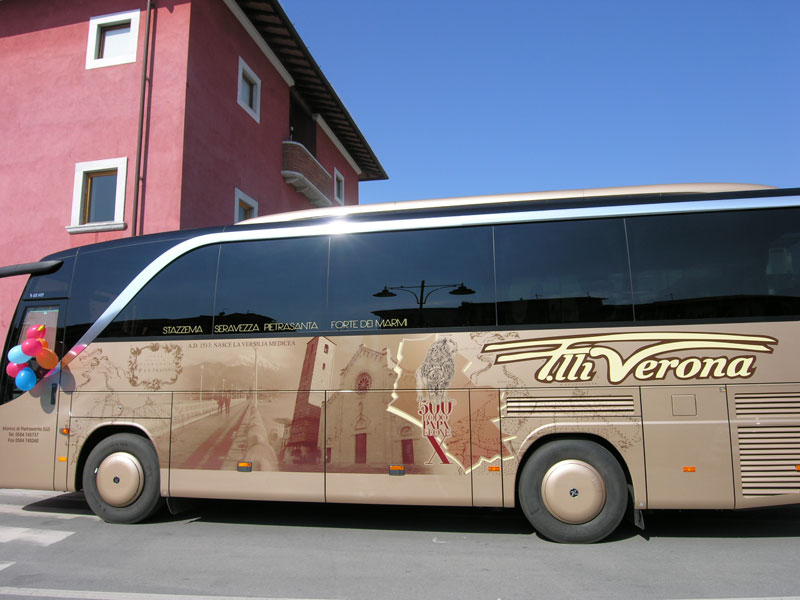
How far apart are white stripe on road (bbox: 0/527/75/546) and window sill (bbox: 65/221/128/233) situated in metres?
7.70

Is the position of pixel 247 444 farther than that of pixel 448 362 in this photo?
Yes

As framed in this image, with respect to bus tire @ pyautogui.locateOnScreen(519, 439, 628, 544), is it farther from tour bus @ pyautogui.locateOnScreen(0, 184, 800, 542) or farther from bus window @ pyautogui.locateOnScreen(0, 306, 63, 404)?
bus window @ pyautogui.locateOnScreen(0, 306, 63, 404)

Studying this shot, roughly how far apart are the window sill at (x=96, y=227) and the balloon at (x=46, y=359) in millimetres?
6487

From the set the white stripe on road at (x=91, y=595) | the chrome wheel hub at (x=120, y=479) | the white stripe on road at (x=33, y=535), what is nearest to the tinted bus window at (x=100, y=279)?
the chrome wheel hub at (x=120, y=479)

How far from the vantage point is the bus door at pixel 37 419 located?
6.59 m

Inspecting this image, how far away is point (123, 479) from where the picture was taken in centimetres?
637

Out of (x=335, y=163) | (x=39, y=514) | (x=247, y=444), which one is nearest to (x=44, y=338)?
(x=39, y=514)

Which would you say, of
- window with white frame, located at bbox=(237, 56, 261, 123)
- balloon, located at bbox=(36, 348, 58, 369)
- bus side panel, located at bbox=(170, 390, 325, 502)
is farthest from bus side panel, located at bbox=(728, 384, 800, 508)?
window with white frame, located at bbox=(237, 56, 261, 123)

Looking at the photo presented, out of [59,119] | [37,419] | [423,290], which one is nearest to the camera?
[423,290]

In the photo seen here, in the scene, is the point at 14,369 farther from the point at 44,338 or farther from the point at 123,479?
the point at 123,479

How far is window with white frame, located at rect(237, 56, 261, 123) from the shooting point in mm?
15242

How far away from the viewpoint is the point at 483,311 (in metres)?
Answer: 5.67

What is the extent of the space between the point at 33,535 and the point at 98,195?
9.36m

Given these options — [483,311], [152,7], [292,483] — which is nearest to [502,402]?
[483,311]
